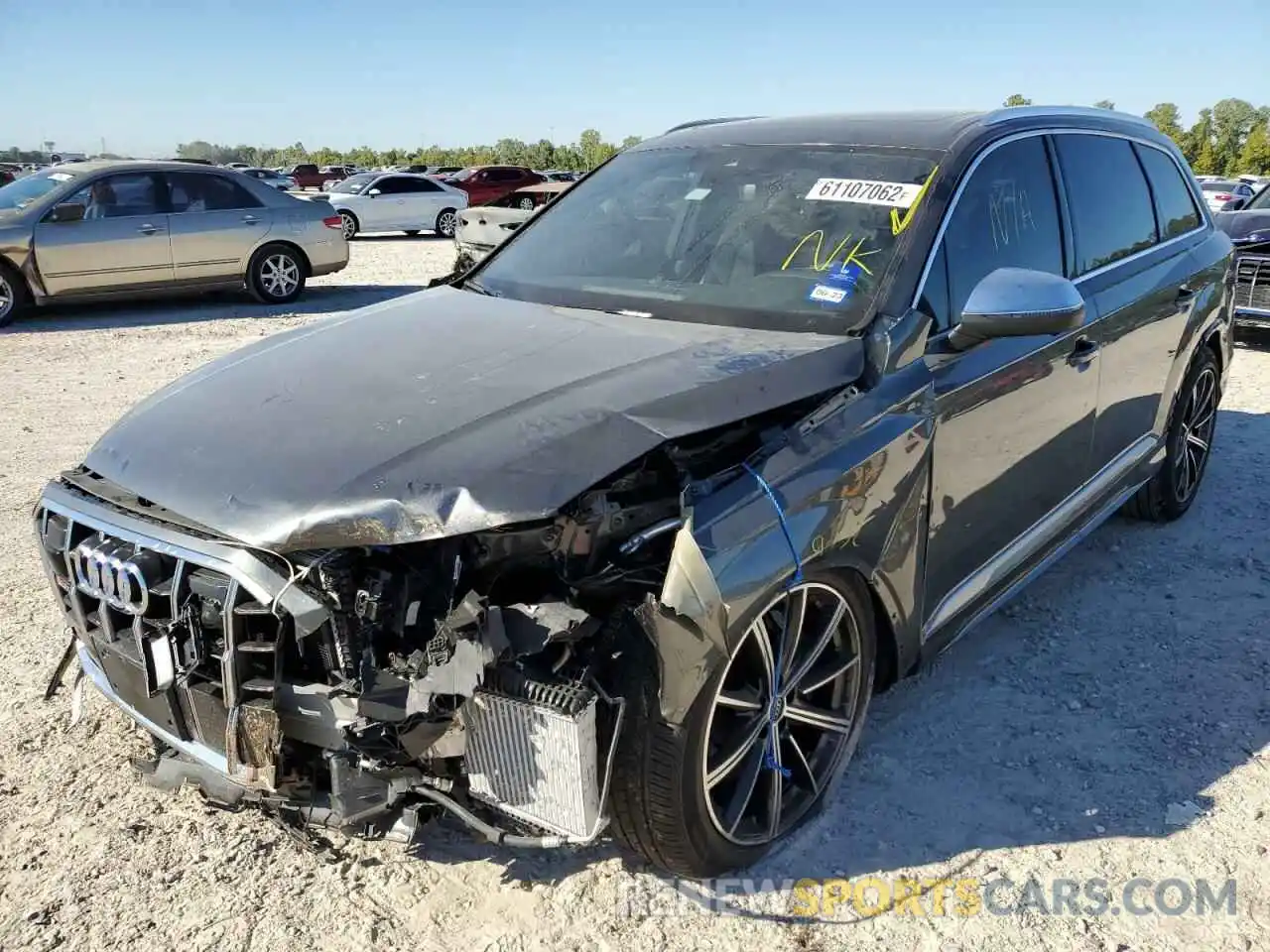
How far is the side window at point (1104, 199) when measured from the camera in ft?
12.3

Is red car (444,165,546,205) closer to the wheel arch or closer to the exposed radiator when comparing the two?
the wheel arch

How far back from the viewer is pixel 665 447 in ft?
7.94

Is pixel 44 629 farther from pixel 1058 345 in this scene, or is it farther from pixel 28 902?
pixel 1058 345

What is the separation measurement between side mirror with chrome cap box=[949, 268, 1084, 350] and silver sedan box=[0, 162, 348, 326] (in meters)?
10.1

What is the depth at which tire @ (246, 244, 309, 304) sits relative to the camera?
11688 millimetres

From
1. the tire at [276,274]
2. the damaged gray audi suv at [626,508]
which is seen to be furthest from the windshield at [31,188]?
the damaged gray audi suv at [626,508]

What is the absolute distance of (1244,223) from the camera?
940cm

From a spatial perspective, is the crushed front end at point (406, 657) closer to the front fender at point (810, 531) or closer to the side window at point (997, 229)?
the front fender at point (810, 531)

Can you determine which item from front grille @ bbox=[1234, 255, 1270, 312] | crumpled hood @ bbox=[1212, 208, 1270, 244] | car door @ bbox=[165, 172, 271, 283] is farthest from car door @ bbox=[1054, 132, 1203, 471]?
car door @ bbox=[165, 172, 271, 283]

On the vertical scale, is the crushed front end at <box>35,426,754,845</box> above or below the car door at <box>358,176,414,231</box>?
above

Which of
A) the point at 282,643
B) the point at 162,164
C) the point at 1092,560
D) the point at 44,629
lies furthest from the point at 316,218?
the point at 282,643

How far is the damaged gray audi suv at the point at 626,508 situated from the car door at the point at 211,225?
8507 mm

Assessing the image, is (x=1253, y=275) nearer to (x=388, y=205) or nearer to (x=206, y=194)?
(x=206, y=194)

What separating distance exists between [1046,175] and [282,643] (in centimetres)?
302
